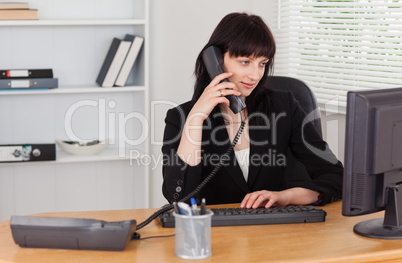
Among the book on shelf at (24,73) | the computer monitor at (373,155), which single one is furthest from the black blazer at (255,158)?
the book on shelf at (24,73)

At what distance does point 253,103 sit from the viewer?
2383 mm

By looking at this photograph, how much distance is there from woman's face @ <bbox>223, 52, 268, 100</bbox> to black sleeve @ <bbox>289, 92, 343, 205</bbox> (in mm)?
256

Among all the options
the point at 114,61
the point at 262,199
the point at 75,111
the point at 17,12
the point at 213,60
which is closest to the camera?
the point at 262,199

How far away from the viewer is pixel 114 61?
11.4 feet

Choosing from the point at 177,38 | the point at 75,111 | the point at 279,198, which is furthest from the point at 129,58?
the point at 279,198

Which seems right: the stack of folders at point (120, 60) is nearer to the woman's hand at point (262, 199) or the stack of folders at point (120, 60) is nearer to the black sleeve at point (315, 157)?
the black sleeve at point (315, 157)

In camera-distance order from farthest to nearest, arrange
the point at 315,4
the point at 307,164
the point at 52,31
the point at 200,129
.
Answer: the point at 52,31
the point at 315,4
the point at 307,164
the point at 200,129

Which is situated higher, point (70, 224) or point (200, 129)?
point (200, 129)

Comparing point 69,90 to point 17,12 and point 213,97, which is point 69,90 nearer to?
point 17,12

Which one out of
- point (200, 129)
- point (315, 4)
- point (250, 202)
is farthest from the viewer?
point (315, 4)

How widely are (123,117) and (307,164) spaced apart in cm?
165

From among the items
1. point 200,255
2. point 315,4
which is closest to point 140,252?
point 200,255

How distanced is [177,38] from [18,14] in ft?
2.91

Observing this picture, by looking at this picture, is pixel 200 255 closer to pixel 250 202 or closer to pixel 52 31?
pixel 250 202
